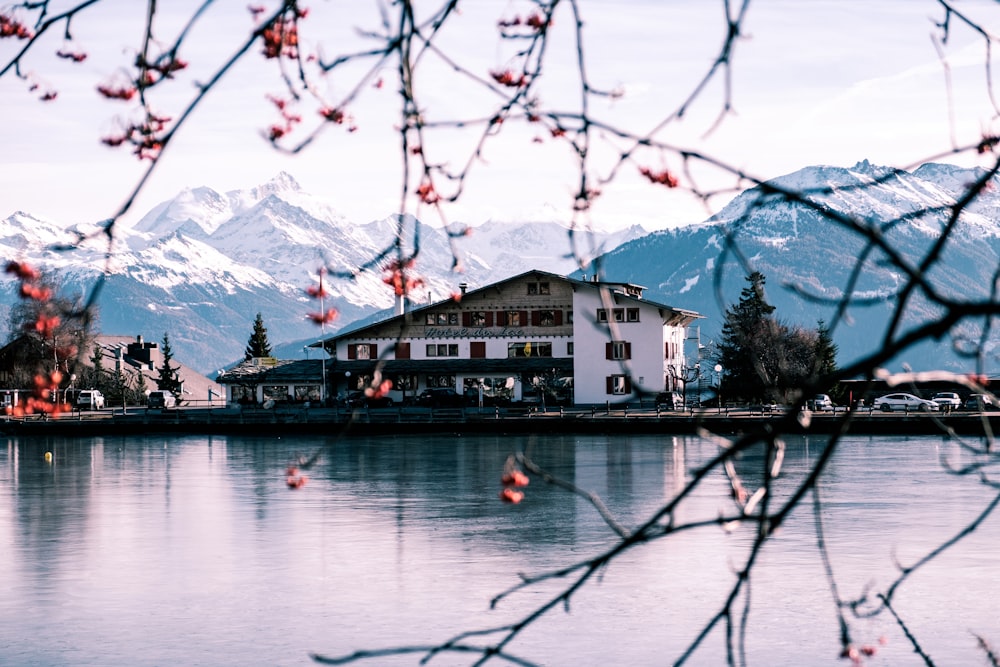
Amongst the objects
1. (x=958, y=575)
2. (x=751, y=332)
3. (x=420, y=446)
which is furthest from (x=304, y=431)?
(x=751, y=332)

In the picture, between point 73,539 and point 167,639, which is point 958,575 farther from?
point 73,539

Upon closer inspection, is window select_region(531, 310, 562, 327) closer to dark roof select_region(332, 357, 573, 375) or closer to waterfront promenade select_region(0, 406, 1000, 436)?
dark roof select_region(332, 357, 573, 375)

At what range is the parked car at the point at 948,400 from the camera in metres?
93.1

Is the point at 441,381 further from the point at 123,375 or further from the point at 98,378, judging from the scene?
the point at 123,375

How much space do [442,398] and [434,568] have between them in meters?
61.9

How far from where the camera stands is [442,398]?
96188 mm

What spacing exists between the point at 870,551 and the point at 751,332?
31488 mm

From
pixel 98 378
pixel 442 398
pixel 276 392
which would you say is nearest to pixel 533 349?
pixel 442 398

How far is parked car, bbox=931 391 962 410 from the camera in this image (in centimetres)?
9310

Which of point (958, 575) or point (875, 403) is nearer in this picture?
point (958, 575)

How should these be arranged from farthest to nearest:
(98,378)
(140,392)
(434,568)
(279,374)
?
Answer: (140,392) → (98,378) → (279,374) → (434,568)

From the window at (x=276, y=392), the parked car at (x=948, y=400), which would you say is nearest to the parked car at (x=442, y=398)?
the window at (x=276, y=392)

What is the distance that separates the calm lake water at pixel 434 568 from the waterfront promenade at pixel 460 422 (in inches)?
806

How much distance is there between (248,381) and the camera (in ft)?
341
